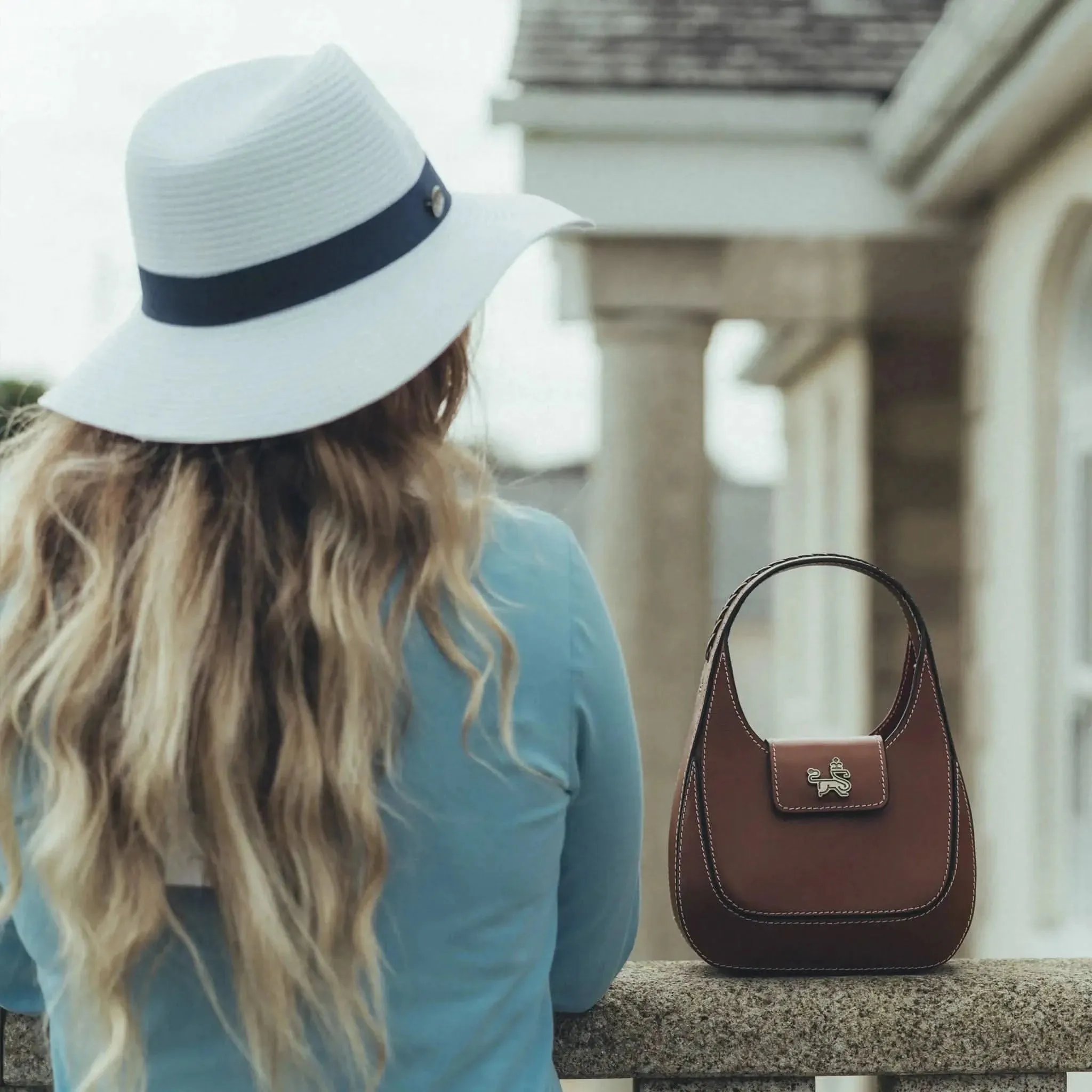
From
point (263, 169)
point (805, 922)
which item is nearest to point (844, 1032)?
point (805, 922)

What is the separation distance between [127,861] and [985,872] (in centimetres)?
412

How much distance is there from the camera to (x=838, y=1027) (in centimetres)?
125

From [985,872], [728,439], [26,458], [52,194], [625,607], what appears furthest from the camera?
[728,439]

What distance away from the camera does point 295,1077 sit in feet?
3.25

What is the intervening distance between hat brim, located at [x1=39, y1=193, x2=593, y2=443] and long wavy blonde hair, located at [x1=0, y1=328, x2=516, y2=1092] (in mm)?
27

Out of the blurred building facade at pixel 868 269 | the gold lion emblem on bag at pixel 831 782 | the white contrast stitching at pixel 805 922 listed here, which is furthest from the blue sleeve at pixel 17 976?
the blurred building facade at pixel 868 269

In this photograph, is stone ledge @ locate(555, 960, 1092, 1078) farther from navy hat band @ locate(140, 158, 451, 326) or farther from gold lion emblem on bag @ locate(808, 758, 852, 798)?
navy hat band @ locate(140, 158, 451, 326)

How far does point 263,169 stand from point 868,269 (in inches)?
181

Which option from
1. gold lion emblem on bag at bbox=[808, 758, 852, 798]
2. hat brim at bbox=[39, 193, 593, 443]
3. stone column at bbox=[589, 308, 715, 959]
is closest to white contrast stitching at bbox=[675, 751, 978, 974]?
gold lion emblem on bag at bbox=[808, 758, 852, 798]

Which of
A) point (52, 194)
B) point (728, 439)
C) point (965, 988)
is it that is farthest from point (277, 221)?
point (728, 439)

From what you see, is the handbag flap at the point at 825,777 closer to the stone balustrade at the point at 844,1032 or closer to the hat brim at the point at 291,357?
the stone balustrade at the point at 844,1032

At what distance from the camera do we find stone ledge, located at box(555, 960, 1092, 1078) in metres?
1.25

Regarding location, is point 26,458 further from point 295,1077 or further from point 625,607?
point 625,607

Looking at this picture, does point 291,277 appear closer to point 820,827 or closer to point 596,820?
point 596,820
